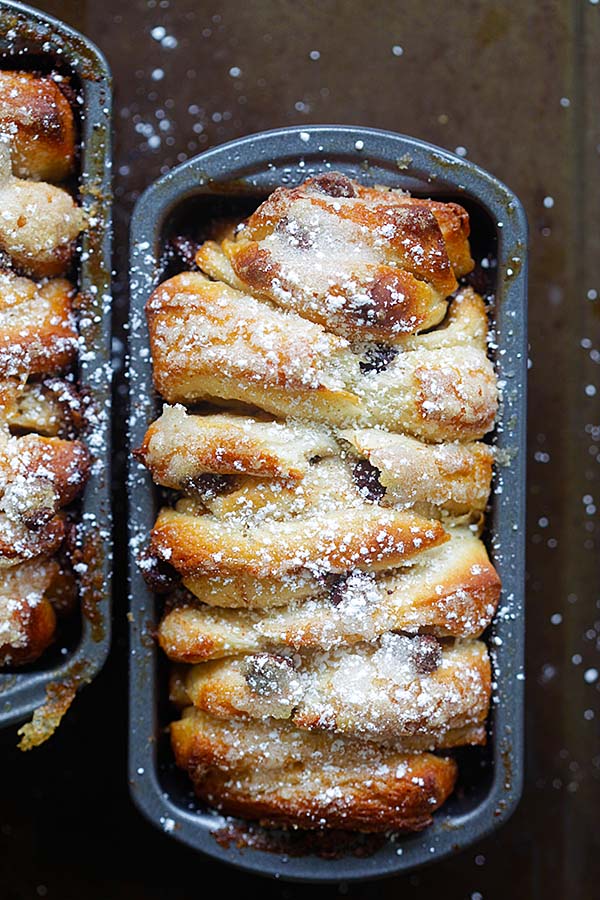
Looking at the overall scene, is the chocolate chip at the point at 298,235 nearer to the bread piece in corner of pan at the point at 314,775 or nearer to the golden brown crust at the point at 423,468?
the golden brown crust at the point at 423,468

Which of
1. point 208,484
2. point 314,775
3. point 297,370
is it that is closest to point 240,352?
point 297,370

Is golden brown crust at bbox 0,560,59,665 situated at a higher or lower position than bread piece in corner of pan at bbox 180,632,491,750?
higher

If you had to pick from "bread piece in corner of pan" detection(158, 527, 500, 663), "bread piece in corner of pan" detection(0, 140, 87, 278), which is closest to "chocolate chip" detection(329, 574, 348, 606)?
"bread piece in corner of pan" detection(158, 527, 500, 663)

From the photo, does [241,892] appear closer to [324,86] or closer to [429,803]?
[429,803]

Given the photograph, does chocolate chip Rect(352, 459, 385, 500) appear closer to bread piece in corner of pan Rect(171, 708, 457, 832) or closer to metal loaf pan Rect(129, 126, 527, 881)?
metal loaf pan Rect(129, 126, 527, 881)

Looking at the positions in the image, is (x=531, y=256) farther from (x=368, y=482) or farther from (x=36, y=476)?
(x=36, y=476)

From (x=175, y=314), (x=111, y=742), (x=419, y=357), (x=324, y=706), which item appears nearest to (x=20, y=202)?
(x=175, y=314)
